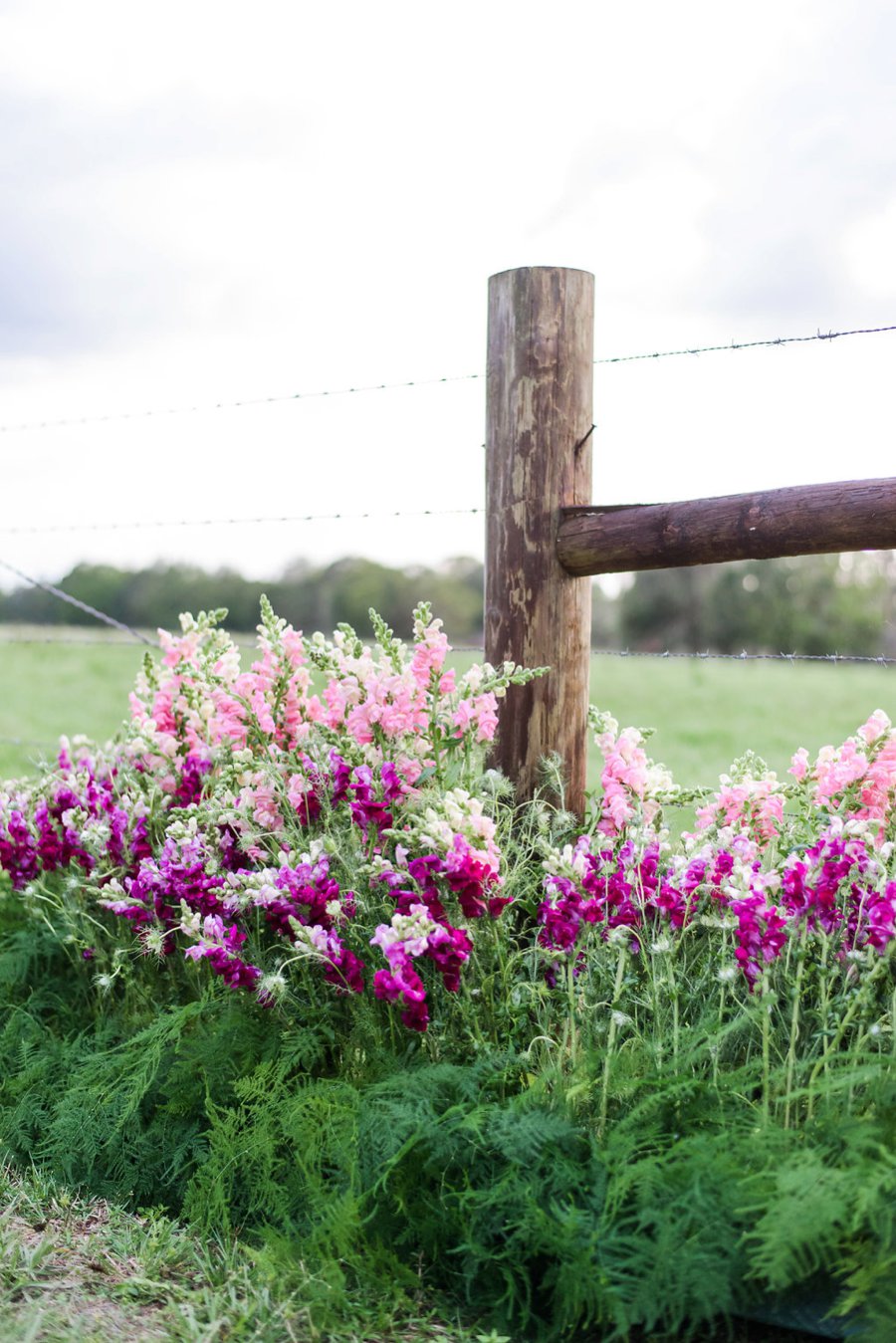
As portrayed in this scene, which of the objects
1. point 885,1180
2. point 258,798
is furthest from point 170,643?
point 885,1180

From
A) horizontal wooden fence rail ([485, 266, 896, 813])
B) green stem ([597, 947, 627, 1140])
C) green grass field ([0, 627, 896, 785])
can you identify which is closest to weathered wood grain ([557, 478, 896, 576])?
horizontal wooden fence rail ([485, 266, 896, 813])

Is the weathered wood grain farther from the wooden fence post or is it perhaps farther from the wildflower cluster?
the wildflower cluster

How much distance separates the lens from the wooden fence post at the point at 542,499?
3.32 m

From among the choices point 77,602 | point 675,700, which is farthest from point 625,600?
point 77,602

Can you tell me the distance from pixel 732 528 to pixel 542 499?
0.59 metres

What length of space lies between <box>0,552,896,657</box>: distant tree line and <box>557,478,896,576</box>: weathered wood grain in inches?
778

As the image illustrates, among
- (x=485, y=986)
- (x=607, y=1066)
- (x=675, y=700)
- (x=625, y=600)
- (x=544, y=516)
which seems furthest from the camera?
(x=625, y=600)

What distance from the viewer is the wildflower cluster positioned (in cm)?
260

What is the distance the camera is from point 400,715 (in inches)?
117

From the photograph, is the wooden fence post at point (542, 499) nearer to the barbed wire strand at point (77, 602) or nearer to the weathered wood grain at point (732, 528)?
the weathered wood grain at point (732, 528)

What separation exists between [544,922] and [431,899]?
0.94 feet

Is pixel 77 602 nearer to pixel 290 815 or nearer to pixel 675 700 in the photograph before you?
pixel 290 815

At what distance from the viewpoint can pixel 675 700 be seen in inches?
762

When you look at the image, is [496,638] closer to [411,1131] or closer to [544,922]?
[544,922]
